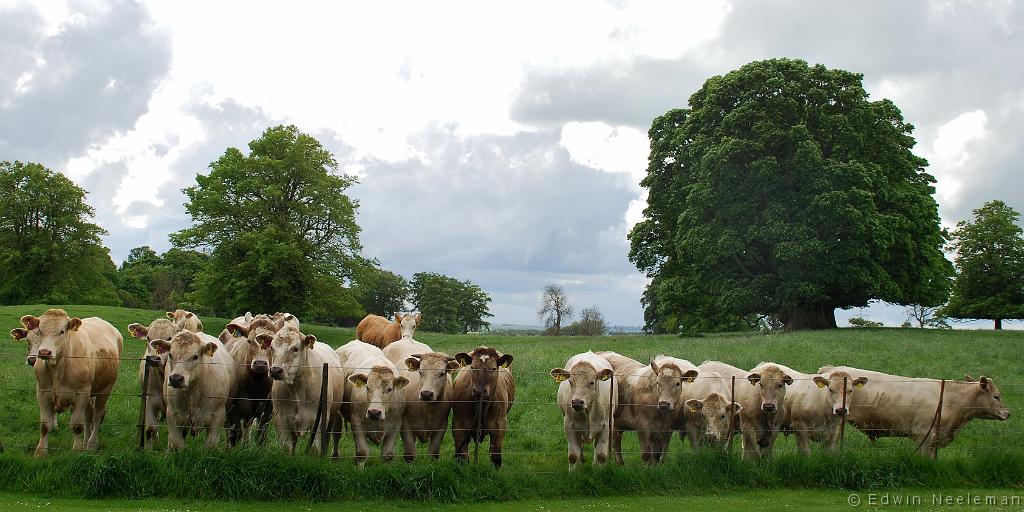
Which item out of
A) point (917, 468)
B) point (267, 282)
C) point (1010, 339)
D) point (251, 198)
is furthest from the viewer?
point (251, 198)

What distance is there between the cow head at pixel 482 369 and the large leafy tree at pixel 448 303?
81.1 metres

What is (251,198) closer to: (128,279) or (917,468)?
(917,468)

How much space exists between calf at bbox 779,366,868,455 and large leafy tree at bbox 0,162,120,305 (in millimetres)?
49839

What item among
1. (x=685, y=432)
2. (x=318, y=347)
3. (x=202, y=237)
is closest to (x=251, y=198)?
(x=202, y=237)

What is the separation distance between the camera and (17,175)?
54.3m

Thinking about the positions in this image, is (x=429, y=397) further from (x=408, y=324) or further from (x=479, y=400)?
(x=408, y=324)

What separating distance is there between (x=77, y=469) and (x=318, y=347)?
175 inches

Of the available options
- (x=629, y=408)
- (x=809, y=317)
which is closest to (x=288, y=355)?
(x=629, y=408)

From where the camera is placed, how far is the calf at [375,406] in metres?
11.4

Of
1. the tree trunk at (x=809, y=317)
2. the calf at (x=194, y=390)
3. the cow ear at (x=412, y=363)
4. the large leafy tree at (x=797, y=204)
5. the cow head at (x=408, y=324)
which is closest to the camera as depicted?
the calf at (x=194, y=390)

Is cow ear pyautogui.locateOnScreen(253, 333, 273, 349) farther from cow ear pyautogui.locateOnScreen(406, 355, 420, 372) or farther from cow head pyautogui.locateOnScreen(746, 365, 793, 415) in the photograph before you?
cow head pyautogui.locateOnScreen(746, 365, 793, 415)

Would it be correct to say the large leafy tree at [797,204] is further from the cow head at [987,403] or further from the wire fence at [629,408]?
the wire fence at [629,408]

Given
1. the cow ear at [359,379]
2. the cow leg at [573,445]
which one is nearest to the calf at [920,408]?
the cow leg at [573,445]

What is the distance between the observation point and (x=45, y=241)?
5275cm
